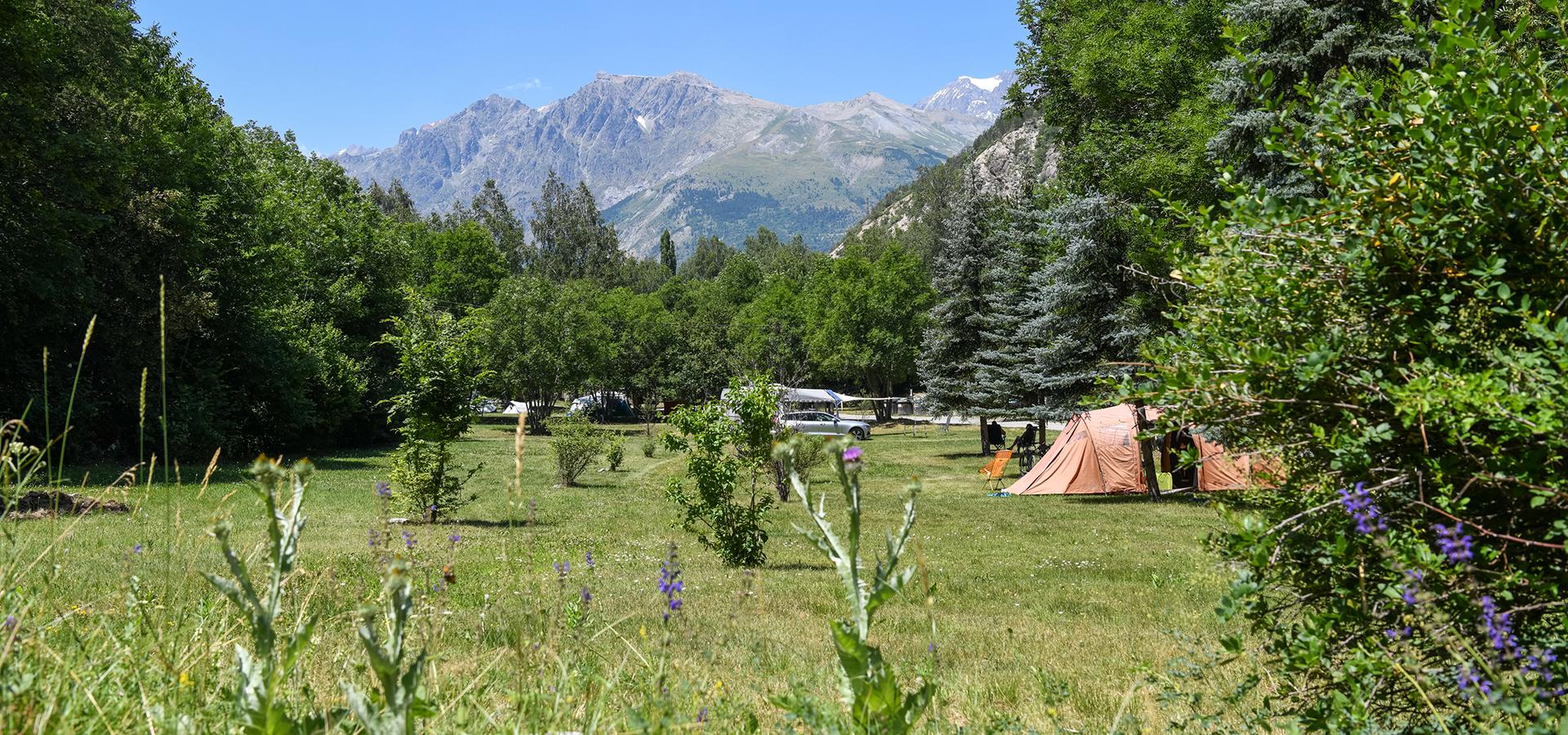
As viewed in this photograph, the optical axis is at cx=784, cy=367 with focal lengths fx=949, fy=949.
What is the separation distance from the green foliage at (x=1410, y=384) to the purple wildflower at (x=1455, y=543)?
2cm

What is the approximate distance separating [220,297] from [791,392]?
24.5m

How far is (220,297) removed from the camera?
1113 inches

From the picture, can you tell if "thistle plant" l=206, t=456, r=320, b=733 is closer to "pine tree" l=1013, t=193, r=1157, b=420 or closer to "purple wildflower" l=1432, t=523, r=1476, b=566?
"purple wildflower" l=1432, t=523, r=1476, b=566

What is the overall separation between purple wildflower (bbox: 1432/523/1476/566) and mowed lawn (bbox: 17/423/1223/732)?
32.9 inches

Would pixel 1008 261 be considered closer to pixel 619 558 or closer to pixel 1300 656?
pixel 619 558

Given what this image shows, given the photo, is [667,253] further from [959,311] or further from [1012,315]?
[1012,315]

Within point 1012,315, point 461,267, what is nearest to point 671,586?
point 1012,315

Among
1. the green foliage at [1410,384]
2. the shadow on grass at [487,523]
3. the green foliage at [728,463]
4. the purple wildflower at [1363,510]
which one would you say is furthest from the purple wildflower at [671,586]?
the shadow on grass at [487,523]

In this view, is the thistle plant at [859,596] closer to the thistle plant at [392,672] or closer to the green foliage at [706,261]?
the thistle plant at [392,672]

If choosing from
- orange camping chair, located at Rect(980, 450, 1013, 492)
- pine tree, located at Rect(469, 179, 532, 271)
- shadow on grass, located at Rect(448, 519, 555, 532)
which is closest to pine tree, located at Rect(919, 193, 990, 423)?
orange camping chair, located at Rect(980, 450, 1013, 492)

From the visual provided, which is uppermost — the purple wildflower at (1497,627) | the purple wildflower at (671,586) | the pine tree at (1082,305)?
the pine tree at (1082,305)

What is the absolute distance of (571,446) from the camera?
999 inches

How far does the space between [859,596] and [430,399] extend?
14291mm

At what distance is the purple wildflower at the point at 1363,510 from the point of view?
249 cm
